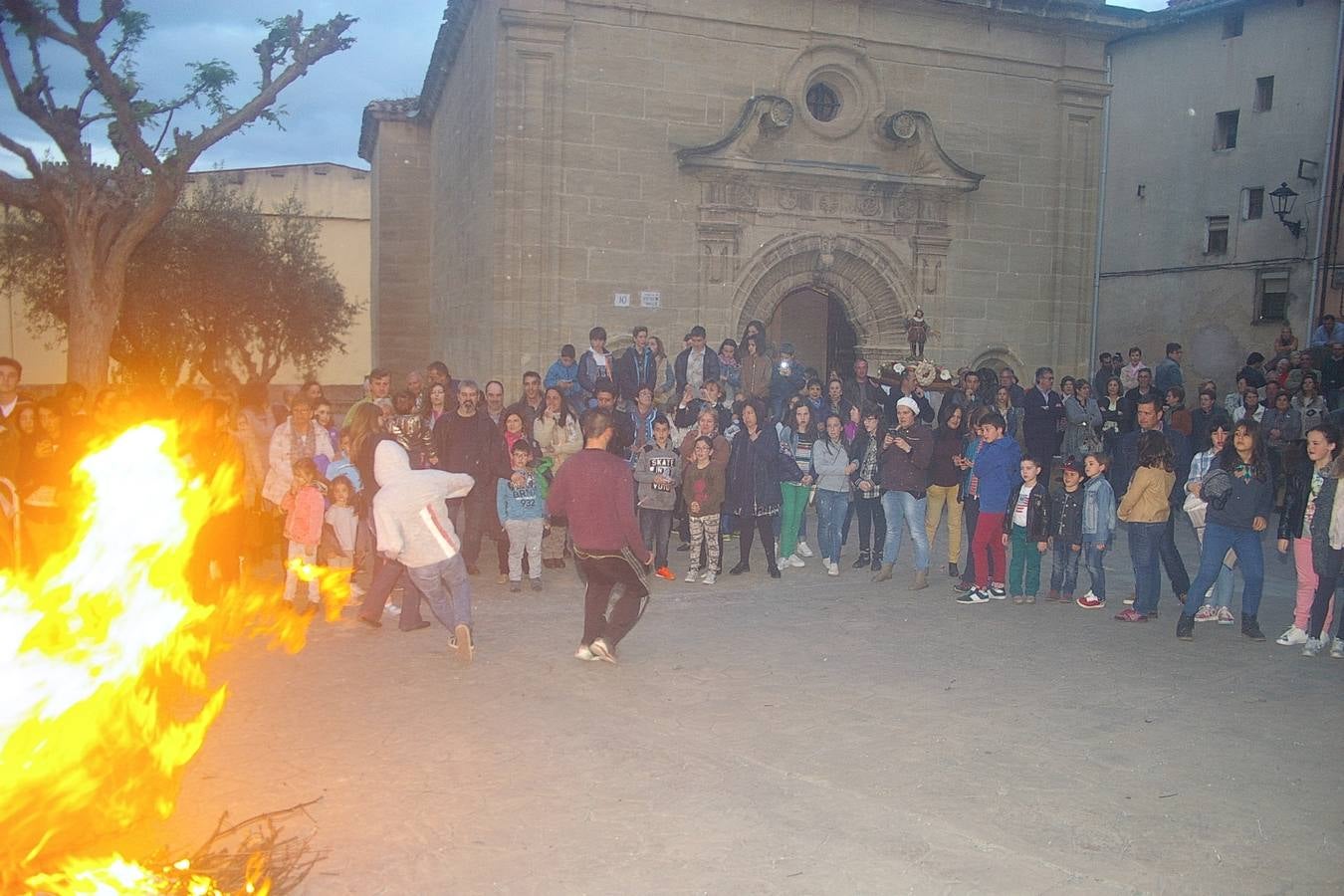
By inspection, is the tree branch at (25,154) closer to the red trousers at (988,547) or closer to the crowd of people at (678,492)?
the crowd of people at (678,492)

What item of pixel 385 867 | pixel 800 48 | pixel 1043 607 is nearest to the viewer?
pixel 385 867

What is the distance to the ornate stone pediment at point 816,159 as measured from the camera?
680 inches

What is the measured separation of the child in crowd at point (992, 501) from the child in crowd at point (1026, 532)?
0.30 ft

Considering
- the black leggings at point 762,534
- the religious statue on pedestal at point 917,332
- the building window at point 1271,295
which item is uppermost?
the building window at point 1271,295

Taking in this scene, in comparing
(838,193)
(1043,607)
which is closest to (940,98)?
(838,193)

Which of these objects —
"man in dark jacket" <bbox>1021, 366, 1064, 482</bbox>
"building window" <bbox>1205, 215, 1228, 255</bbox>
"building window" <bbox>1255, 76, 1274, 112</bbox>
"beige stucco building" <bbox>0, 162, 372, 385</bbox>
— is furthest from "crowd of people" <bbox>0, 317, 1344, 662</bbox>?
"beige stucco building" <bbox>0, 162, 372, 385</bbox>

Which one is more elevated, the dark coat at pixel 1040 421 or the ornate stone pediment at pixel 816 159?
the ornate stone pediment at pixel 816 159

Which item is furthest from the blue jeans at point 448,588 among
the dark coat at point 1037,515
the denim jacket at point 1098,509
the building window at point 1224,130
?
the building window at point 1224,130

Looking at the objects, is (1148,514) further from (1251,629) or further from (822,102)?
(822,102)

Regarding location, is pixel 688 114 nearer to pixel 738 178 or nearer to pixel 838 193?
pixel 738 178

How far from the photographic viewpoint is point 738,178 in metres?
17.6

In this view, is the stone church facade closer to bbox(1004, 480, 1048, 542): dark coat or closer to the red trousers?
the red trousers

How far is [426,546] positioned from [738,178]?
36.1 feet

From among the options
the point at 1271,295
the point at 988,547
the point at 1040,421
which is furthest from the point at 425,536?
the point at 1271,295
